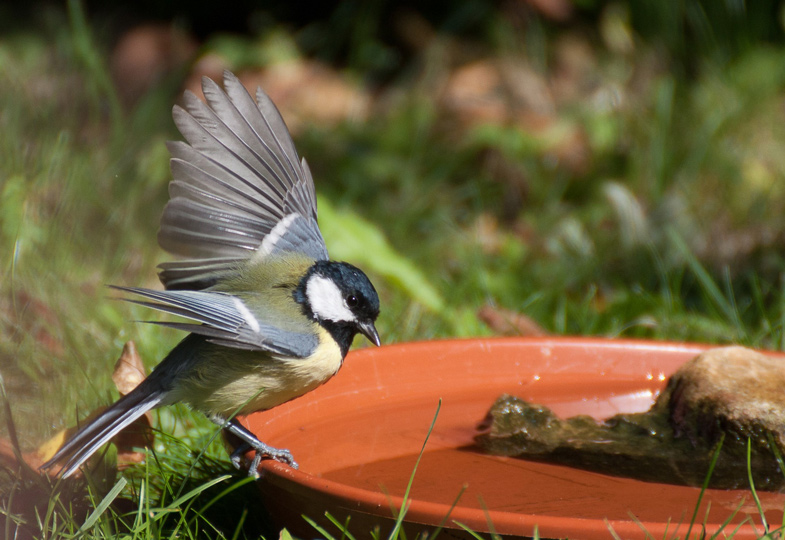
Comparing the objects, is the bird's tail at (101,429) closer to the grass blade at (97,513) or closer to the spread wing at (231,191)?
the grass blade at (97,513)

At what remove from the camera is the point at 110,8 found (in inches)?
217

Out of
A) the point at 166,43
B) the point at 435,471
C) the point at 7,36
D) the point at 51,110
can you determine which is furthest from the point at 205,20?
the point at 435,471

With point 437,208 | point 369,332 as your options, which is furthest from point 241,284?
point 437,208

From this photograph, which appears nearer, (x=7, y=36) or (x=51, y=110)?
(x=51, y=110)

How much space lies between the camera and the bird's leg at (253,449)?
1.70m

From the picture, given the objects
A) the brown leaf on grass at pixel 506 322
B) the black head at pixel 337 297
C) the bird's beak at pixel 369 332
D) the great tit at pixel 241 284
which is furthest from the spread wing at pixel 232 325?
the brown leaf on grass at pixel 506 322

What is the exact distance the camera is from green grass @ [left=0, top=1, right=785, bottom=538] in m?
2.43

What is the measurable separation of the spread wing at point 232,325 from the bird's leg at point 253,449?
173 mm

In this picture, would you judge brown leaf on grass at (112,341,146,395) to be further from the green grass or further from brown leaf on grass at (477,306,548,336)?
→ brown leaf on grass at (477,306,548,336)

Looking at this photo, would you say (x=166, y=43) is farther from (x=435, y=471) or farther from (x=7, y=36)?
(x=435, y=471)

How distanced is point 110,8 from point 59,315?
11.3 feet

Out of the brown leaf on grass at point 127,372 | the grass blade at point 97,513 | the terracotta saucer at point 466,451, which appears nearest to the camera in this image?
the terracotta saucer at point 466,451

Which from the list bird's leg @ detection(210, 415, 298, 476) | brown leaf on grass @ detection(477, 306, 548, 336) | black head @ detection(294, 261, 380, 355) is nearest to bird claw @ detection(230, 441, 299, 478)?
bird's leg @ detection(210, 415, 298, 476)

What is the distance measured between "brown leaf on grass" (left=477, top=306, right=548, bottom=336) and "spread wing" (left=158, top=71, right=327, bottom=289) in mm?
974
